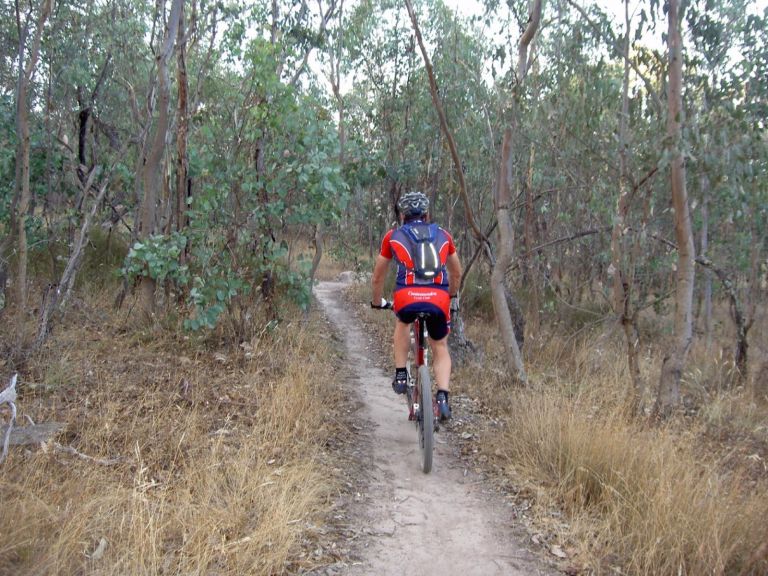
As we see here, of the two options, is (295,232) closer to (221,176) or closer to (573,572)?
(221,176)

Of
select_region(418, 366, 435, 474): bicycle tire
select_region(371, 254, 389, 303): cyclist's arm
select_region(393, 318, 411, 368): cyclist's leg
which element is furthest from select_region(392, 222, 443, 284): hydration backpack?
select_region(418, 366, 435, 474): bicycle tire

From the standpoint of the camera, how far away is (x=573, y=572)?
3340 mm

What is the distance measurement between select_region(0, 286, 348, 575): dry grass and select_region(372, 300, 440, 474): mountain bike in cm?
A: 67

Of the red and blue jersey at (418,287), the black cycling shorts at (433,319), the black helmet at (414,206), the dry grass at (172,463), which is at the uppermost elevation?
the black helmet at (414,206)

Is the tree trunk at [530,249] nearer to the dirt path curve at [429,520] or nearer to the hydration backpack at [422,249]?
the hydration backpack at [422,249]

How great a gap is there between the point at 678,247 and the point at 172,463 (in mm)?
4383

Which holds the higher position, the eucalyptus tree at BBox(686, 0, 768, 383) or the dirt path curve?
the eucalyptus tree at BBox(686, 0, 768, 383)

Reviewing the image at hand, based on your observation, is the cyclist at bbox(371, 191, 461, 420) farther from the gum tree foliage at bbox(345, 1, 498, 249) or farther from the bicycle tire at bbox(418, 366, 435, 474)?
the gum tree foliage at bbox(345, 1, 498, 249)

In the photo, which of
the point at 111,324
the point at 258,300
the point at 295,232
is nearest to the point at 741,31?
the point at 295,232

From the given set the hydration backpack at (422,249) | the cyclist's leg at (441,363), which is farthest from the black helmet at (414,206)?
the cyclist's leg at (441,363)

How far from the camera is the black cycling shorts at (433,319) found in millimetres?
4699

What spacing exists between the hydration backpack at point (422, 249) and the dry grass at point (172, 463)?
1.48 m

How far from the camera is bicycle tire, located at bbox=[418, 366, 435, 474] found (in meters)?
4.47

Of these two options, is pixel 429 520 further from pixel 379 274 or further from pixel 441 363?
pixel 379 274
